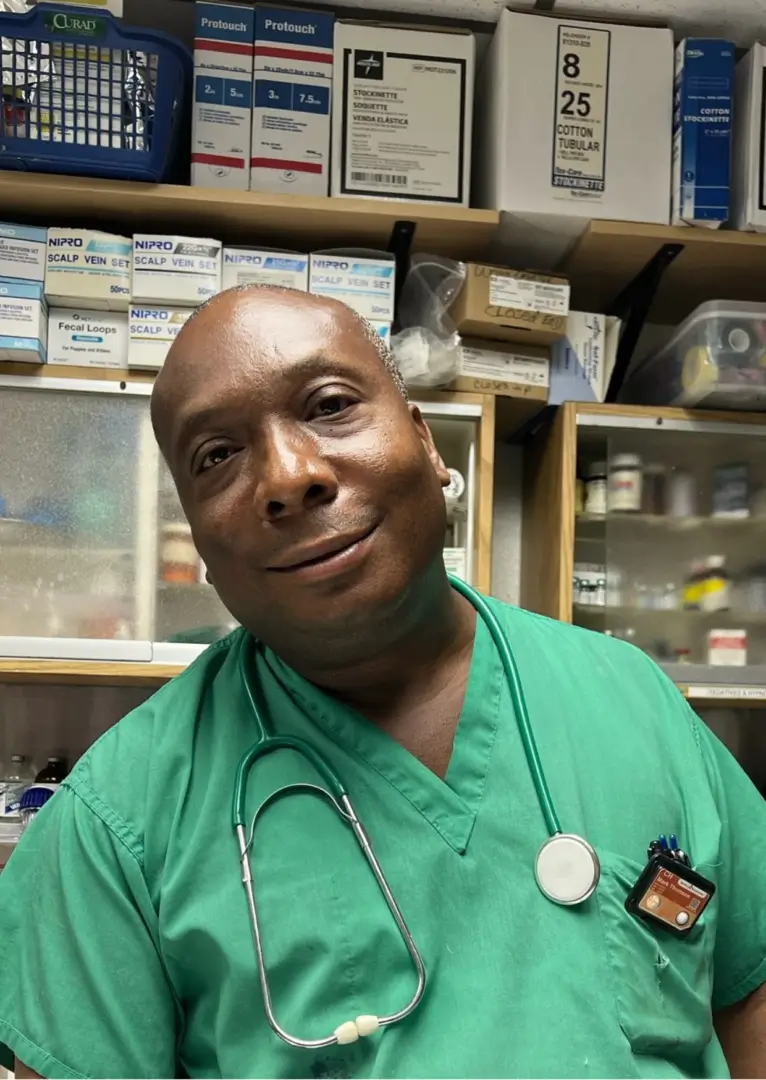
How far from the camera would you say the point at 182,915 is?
0.61 meters

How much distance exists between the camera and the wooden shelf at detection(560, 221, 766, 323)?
136cm

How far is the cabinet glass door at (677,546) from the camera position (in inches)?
58.6

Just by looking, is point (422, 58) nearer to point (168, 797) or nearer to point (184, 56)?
point (184, 56)

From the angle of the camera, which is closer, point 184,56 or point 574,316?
point 184,56

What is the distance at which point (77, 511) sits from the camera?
53.6 inches

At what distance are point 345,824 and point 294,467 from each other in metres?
0.29

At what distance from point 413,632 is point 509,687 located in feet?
0.34

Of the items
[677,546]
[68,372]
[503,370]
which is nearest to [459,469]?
[503,370]

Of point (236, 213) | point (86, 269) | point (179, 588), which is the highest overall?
point (236, 213)

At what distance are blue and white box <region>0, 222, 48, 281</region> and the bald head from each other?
0.70 meters

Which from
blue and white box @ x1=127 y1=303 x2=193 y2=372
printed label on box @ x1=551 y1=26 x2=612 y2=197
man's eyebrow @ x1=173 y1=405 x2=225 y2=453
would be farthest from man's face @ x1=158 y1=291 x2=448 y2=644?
printed label on box @ x1=551 y1=26 x2=612 y2=197

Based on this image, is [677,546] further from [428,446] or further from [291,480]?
[291,480]

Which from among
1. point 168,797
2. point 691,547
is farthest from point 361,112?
point 168,797

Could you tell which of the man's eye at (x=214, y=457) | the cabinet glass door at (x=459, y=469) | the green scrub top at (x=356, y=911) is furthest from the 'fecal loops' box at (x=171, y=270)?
the green scrub top at (x=356, y=911)
